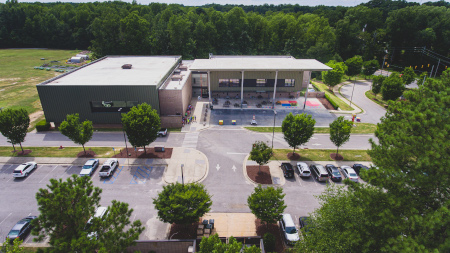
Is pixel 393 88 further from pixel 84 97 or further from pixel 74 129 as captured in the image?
pixel 84 97

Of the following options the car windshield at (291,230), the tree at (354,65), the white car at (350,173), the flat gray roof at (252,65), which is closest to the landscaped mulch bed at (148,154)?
the car windshield at (291,230)

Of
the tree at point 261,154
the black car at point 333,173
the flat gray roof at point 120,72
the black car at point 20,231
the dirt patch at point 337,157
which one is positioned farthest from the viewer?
the flat gray roof at point 120,72

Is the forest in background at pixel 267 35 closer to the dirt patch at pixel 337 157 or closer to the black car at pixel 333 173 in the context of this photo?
the dirt patch at pixel 337 157

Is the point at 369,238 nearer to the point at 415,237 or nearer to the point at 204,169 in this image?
the point at 415,237

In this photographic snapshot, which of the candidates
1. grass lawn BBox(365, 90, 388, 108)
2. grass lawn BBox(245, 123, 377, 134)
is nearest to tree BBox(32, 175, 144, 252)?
grass lawn BBox(245, 123, 377, 134)

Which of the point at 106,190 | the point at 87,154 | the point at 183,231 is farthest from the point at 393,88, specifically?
the point at 87,154

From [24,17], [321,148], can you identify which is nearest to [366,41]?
[321,148]

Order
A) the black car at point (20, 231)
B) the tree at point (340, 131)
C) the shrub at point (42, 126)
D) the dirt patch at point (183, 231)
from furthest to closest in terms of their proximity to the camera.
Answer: the shrub at point (42, 126), the tree at point (340, 131), the dirt patch at point (183, 231), the black car at point (20, 231)
